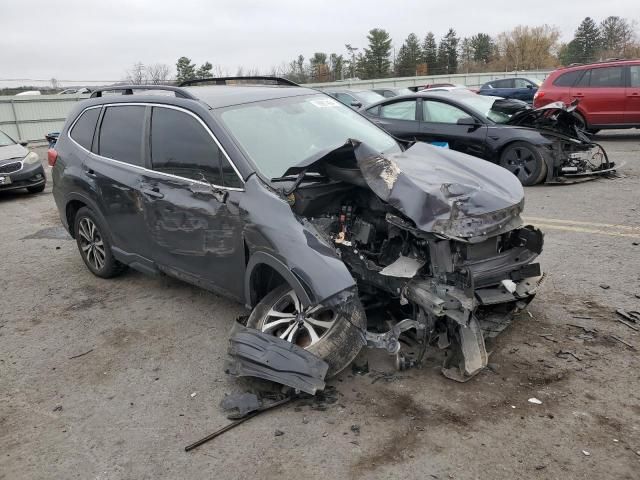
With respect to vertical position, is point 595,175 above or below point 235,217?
below

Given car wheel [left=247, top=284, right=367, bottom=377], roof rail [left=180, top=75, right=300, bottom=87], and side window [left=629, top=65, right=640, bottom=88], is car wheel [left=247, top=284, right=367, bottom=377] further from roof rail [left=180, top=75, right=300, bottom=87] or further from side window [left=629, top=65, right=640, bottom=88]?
side window [left=629, top=65, right=640, bottom=88]

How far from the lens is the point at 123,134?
487cm

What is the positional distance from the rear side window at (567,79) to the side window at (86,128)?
11.5m

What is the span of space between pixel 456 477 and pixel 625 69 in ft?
41.2

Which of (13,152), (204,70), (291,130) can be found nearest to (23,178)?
(13,152)

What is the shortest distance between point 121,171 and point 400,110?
252 inches

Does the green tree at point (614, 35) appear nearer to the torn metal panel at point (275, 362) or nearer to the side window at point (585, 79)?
the side window at point (585, 79)

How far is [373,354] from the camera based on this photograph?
3.74 metres

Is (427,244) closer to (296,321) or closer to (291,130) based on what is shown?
(296,321)

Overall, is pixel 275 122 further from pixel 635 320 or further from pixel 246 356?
pixel 635 320

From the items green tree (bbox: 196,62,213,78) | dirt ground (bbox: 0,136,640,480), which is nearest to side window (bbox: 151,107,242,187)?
dirt ground (bbox: 0,136,640,480)

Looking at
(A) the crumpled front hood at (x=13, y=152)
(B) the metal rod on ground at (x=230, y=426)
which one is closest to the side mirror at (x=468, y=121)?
(B) the metal rod on ground at (x=230, y=426)

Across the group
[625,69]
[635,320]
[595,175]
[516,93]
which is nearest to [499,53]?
[516,93]

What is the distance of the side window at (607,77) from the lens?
1223 centimetres
